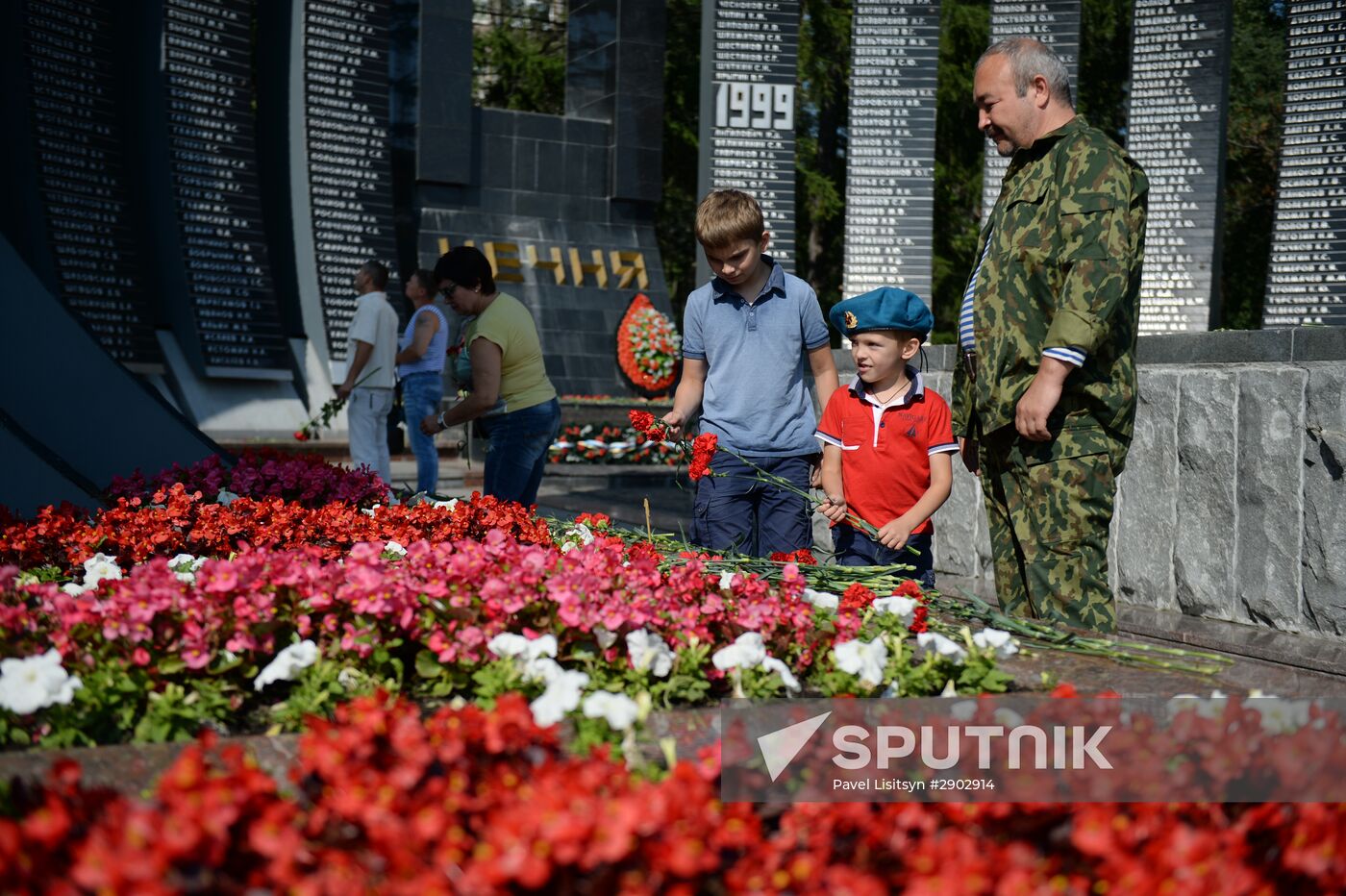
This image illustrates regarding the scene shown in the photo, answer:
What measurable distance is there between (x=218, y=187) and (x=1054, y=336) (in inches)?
445

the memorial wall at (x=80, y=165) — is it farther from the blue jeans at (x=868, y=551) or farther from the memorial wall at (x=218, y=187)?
the blue jeans at (x=868, y=551)

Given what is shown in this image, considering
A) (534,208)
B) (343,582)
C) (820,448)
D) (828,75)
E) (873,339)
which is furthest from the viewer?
(828,75)

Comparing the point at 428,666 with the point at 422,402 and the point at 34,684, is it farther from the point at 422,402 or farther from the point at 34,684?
the point at 422,402

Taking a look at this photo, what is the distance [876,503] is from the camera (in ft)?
12.4

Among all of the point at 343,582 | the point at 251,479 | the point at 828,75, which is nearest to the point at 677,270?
the point at 828,75

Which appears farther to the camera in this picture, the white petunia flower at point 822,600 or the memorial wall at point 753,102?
the memorial wall at point 753,102

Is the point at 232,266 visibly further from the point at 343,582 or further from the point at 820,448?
the point at 343,582

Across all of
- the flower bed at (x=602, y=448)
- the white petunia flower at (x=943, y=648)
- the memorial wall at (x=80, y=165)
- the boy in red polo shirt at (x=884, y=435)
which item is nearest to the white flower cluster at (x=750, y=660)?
the white petunia flower at (x=943, y=648)

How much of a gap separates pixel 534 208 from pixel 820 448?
13194mm

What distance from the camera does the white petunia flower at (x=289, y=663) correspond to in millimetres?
2182

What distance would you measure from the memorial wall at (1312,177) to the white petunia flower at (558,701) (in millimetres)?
9322

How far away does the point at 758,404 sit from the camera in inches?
160

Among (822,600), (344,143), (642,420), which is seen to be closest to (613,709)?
(822,600)

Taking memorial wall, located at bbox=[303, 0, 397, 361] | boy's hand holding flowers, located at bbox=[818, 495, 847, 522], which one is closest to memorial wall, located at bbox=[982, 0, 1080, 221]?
memorial wall, located at bbox=[303, 0, 397, 361]
